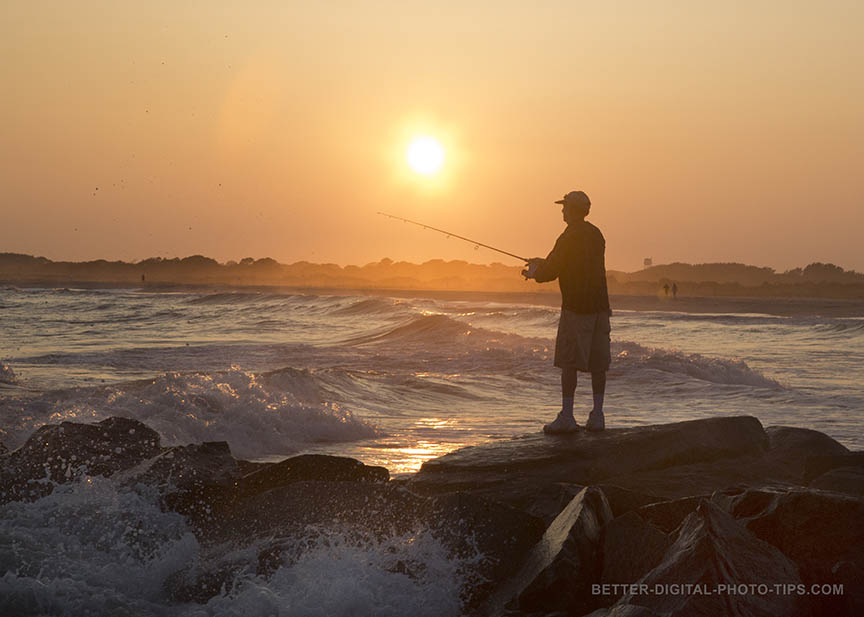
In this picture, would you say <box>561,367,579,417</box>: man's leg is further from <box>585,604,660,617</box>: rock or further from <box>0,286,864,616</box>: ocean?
<box>585,604,660,617</box>: rock

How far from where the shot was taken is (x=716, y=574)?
3523 millimetres

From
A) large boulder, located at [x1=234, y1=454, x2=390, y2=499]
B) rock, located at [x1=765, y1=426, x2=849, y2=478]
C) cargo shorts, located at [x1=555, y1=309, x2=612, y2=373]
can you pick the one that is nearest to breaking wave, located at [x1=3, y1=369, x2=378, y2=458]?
large boulder, located at [x1=234, y1=454, x2=390, y2=499]

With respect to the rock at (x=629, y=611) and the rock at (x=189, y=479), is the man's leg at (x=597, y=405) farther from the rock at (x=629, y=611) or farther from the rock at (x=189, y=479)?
the rock at (x=629, y=611)

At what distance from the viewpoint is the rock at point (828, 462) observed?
5938mm

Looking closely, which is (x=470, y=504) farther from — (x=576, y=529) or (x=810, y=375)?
(x=810, y=375)

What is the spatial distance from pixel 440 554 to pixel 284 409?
6256 mm

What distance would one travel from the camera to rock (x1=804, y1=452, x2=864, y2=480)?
19.5 feet

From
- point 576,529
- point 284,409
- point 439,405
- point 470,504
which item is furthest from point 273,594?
point 439,405

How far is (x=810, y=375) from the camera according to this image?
1672cm

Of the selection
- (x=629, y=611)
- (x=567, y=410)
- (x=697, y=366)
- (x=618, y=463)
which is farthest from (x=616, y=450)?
(x=697, y=366)

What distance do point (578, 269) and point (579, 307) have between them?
293mm

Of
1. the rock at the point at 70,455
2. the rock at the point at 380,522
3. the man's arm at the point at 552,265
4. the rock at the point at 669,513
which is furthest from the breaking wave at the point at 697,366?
the rock at the point at 70,455

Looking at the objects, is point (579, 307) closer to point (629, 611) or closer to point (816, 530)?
point (816, 530)

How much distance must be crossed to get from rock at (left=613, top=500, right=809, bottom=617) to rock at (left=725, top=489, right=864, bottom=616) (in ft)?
0.77
